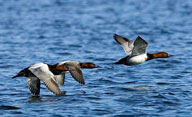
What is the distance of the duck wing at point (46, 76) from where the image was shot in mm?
10625

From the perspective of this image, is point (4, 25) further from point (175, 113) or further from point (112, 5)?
point (175, 113)

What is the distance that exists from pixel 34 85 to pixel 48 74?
65 cm

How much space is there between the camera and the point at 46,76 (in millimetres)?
10961

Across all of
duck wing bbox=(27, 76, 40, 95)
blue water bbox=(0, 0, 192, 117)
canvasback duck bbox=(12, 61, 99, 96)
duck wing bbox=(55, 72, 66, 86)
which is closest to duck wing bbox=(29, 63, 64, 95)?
canvasback duck bbox=(12, 61, 99, 96)

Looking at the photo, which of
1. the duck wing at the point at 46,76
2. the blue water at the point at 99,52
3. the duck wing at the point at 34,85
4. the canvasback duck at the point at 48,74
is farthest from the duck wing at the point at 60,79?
the duck wing at the point at 46,76

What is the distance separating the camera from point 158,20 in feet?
86.4

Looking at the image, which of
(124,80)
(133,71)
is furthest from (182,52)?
(124,80)

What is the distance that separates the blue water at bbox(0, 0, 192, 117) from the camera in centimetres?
991

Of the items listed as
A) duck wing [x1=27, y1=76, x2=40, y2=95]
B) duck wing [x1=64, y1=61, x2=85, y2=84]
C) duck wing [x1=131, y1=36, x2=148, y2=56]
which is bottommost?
duck wing [x1=27, y1=76, x2=40, y2=95]

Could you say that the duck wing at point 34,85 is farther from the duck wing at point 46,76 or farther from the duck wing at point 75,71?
the duck wing at point 75,71

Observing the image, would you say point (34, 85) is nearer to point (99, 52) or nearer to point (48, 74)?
point (48, 74)

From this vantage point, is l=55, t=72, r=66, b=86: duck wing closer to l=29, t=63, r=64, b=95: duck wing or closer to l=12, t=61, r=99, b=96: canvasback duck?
l=12, t=61, r=99, b=96: canvasback duck

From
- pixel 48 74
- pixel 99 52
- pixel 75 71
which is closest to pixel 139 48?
pixel 75 71

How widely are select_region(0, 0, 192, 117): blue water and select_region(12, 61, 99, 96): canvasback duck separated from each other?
232 mm
